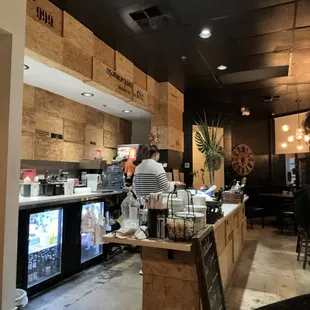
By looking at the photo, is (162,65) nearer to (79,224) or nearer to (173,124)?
(173,124)

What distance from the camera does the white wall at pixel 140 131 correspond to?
6.73 m

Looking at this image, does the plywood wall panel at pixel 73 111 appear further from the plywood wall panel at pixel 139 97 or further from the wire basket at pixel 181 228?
the wire basket at pixel 181 228

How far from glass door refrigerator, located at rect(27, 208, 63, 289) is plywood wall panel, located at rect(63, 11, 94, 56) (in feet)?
6.25

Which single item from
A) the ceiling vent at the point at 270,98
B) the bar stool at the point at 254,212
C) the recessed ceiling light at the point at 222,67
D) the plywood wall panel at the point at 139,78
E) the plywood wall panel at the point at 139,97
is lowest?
the bar stool at the point at 254,212

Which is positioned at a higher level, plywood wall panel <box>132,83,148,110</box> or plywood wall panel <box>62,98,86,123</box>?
plywood wall panel <box>132,83,148,110</box>

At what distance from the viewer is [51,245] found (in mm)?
3318

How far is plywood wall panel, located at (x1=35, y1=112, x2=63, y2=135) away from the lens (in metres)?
4.25

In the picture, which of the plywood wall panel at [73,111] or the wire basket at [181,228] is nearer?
the wire basket at [181,228]

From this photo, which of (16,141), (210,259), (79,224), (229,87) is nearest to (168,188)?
(79,224)

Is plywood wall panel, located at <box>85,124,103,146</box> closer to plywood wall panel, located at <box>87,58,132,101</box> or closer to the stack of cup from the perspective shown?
plywood wall panel, located at <box>87,58,132,101</box>

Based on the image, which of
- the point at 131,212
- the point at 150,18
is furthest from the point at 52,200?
the point at 150,18

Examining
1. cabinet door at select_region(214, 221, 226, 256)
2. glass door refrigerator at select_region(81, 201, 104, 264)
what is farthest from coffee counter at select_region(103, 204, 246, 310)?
glass door refrigerator at select_region(81, 201, 104, 264)

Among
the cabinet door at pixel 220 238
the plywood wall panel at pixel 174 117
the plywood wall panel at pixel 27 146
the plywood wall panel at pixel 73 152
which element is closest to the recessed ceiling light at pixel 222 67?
the plywood wall panel at pixel 174 117

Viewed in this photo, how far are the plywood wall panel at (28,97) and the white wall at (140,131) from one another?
115 inches
